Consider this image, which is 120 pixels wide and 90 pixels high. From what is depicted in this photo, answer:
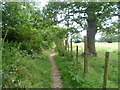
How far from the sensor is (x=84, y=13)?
614cm

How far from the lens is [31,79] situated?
10.3 feet

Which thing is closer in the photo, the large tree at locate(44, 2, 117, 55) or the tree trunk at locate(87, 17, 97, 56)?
the large tree at locate(44, 2, 117, 55)

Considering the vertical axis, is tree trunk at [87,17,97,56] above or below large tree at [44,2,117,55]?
below

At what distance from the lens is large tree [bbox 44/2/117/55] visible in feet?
17.3

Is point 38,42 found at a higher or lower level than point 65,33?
lower

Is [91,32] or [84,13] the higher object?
[84,13]

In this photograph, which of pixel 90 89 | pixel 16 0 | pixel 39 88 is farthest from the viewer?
pixel 16 0

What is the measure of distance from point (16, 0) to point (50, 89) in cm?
354

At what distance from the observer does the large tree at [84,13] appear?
5258 mm

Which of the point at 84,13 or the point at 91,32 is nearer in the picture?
the point at 84,13

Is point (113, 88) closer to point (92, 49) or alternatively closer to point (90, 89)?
point (90, 89)

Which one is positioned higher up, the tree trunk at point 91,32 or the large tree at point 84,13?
the large tree at point 84,13

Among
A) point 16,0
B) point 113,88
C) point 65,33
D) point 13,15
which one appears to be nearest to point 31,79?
point 113,88

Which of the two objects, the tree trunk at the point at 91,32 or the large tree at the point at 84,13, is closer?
the large tree at the point at 84,13
